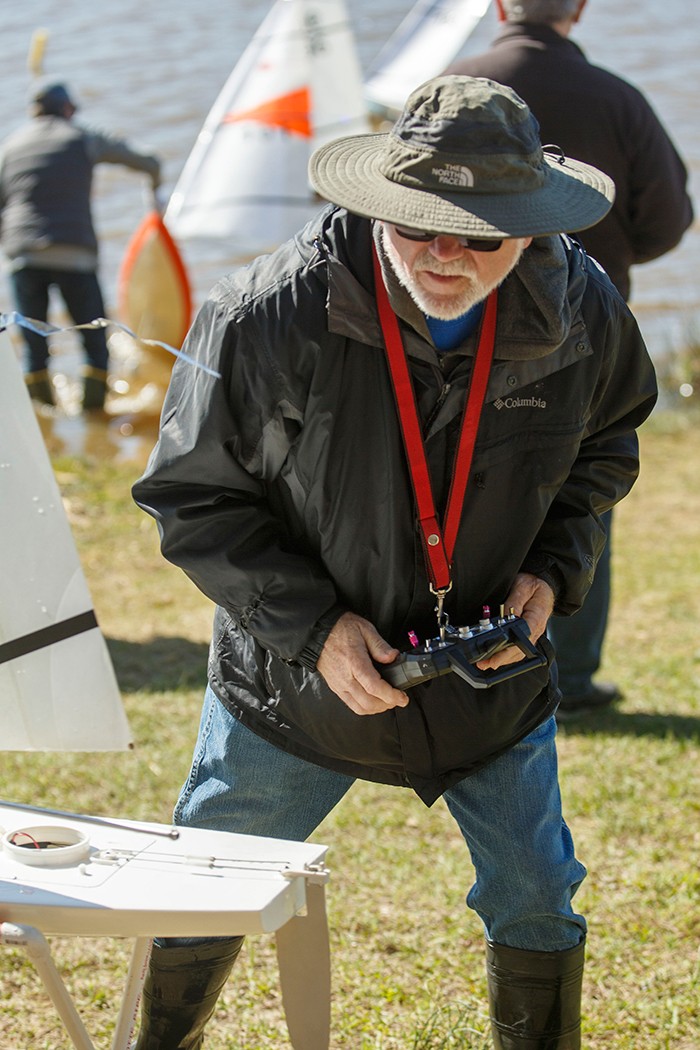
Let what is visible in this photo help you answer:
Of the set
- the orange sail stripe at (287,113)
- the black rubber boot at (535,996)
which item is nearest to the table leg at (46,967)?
the black rubber boot at (535,996)

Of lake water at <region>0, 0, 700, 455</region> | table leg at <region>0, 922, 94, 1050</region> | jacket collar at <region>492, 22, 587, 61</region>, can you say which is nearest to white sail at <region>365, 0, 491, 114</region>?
lake water at <region>0, 0, 700, 455</region>

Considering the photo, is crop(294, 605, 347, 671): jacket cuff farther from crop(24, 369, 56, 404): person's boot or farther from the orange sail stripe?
the orange sail stripe

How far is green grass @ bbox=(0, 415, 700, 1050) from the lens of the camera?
10.0 ft

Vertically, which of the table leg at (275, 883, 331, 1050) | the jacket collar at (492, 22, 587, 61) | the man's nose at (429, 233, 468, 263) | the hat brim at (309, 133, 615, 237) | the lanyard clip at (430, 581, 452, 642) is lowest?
the table leg at (275, 883, 331, 1050)

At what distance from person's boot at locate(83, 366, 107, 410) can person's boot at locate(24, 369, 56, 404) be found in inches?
10.8

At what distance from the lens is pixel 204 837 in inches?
89.0

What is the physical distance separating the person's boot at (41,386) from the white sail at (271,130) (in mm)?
1598

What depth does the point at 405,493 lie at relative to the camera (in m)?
2.35

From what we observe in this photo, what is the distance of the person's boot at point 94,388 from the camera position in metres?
10.6

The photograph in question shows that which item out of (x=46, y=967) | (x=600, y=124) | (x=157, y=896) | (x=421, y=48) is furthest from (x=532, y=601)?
(x=421, y=48)

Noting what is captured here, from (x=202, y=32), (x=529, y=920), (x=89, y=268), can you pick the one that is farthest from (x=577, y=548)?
(x=202, y=32)

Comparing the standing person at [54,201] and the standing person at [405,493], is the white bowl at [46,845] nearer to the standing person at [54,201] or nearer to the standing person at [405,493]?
the standing person at [405,493]

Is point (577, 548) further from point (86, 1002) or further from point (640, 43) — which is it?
point (640, 43)

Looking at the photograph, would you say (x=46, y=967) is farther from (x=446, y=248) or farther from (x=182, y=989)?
(x=446, y=248)
